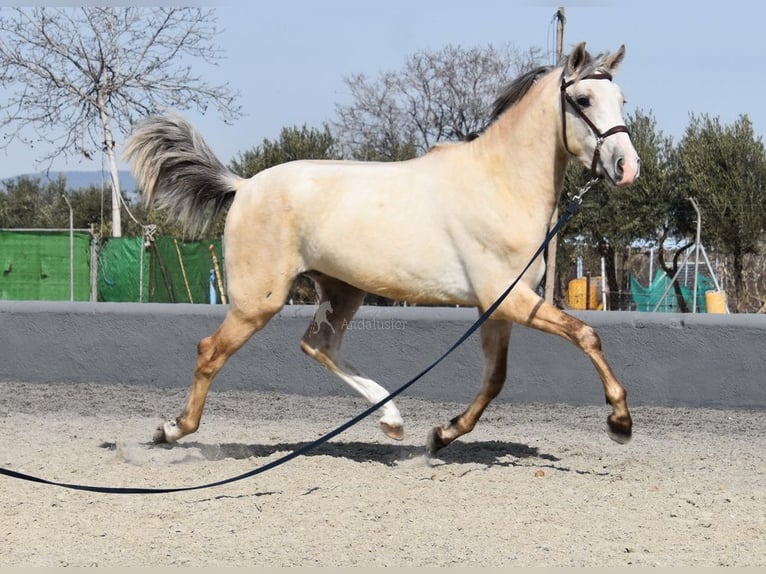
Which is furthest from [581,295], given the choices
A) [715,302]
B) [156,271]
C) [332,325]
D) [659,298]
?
[332,325]

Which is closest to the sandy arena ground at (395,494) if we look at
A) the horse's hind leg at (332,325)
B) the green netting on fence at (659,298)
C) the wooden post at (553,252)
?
the horse's hind leg at (332,325)

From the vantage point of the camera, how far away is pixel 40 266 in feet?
57.7

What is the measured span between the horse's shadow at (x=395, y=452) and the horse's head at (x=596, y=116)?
1706 millimetres

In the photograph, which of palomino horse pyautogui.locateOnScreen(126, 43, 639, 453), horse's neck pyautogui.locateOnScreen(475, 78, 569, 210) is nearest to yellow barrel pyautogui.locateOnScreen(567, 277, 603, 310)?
palomino horse pyautogui.locateOnScreen(126, 43, 639, 453)

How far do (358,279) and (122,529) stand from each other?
1884 millimetres

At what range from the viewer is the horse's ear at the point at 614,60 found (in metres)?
5.23

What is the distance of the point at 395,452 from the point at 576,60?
2521 mm

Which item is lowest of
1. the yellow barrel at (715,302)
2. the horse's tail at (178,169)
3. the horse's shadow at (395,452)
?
the horse's shadow at (395,452)

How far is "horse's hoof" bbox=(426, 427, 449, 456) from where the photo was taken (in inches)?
229

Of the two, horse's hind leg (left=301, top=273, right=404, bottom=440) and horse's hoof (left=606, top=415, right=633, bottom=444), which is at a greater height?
horse's hind leg (left=301, top=273, right=404, bottom=440)

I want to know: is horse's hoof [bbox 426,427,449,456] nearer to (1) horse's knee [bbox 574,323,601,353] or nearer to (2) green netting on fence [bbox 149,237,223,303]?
(1) horse's knee [bbox 574,323,601,353]

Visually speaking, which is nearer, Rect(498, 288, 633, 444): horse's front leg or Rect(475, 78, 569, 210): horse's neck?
Rect(498, 288, 633, 444): horse's front leg

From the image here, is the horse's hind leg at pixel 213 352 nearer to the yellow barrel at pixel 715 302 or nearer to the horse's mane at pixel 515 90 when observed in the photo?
the horse's mane at pixel 515 90

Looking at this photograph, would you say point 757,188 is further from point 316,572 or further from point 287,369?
point 316,572
